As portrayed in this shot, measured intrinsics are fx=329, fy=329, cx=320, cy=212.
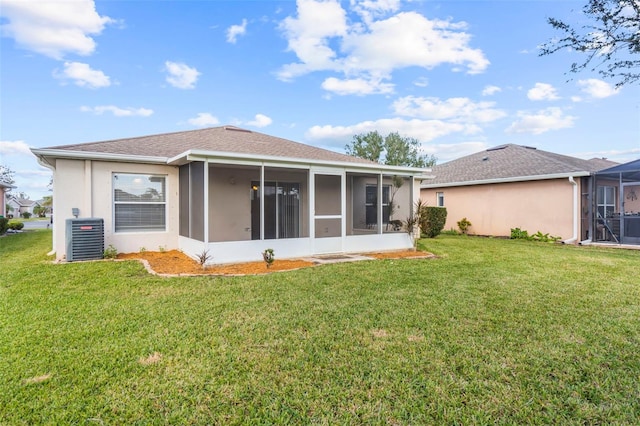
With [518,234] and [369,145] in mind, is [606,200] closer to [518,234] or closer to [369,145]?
[518,234]

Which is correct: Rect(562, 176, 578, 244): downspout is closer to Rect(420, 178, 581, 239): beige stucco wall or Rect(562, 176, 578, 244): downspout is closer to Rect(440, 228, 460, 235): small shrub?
Rect(420, 178, 581, 239): beige stucco wall

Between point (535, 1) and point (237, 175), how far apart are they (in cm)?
808

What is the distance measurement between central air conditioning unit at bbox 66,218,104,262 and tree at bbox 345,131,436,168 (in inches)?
1378

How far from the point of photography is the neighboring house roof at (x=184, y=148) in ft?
26.2

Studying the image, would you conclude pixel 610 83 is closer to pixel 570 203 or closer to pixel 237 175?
pixel 237 175

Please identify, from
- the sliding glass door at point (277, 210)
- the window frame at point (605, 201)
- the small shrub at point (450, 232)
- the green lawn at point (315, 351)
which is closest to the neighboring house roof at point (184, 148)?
the sliding glass door at point (277, 210)

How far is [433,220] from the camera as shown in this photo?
581 inches

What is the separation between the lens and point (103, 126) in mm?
A: 17859

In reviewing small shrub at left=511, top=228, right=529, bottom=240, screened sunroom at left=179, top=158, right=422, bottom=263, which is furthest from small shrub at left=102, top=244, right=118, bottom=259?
small shrub at left=511, top=228, right=529, bottom=240

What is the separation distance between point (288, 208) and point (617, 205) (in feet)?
47.3

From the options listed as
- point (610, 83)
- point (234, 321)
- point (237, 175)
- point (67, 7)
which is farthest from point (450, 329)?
point (67, 7)

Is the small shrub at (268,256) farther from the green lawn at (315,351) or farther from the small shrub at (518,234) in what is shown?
the small shrub at (518,234)

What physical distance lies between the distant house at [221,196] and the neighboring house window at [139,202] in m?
0.02

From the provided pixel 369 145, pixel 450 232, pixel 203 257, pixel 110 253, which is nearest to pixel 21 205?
pixel 369 145
